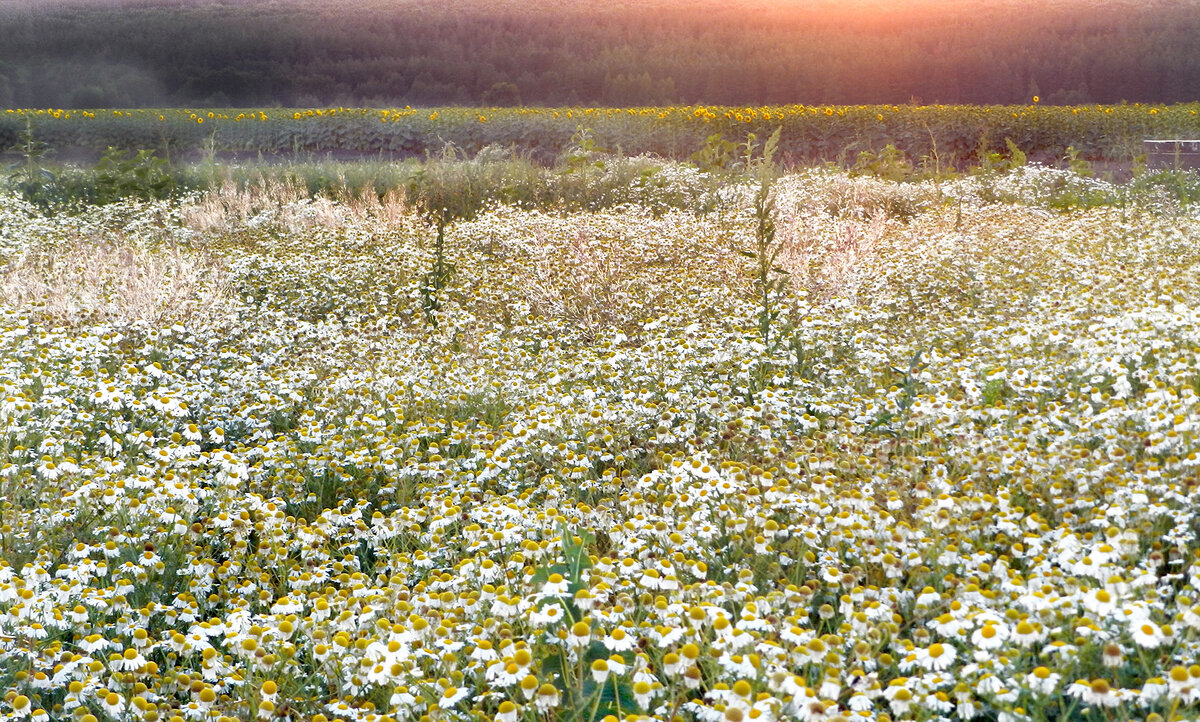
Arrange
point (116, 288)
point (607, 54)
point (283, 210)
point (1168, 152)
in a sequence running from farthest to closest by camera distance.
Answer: point (607, 54)
point (1168, 152)
point (283, 210)
point (116, 288)

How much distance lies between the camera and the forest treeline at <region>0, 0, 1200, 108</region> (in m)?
27.8

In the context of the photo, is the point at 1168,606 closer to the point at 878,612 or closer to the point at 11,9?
the point at 878,612

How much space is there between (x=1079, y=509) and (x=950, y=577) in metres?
0.53

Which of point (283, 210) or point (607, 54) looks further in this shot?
point (607, 54)

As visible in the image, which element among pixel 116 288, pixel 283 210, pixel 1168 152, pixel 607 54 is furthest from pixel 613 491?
pixel 607 54

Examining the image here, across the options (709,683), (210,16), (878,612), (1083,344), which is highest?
(210,16)

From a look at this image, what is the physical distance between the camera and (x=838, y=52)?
93.6 feet

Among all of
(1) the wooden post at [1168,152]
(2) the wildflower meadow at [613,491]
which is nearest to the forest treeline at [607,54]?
(1) the wooden post at [1168,152]

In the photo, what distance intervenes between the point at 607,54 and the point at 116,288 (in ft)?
83.2

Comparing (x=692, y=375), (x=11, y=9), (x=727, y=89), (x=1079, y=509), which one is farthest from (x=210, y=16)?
(x=1079, y=509)

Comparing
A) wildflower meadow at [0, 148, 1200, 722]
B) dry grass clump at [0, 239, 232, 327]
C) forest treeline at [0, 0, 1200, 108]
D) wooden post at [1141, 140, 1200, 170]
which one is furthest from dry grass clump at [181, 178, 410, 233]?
forest treeline at [0, 0, 1200, 108]

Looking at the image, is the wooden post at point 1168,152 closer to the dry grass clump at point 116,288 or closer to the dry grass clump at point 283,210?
the dry grass clump at point 283,210

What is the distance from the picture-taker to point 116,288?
6539 mm

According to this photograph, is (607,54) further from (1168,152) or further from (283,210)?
(283,210)
